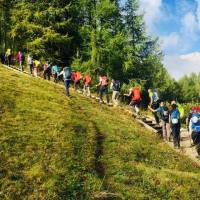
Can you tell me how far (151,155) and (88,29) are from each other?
32199 millimetres

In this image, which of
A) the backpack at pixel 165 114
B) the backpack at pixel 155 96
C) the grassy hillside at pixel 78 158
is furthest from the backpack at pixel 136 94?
the grassy hillside at pixel 78 158

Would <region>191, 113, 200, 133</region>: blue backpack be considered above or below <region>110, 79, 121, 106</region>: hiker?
below

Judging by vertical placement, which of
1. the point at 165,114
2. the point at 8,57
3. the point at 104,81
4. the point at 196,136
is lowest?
the point at 196,136

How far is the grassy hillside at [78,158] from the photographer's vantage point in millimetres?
14008

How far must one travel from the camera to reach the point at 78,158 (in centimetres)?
1634

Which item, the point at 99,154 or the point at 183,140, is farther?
the point at 183,140

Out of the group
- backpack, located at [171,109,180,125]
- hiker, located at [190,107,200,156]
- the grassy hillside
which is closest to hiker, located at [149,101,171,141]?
the grassy hillside

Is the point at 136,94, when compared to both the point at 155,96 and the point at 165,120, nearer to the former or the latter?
the point at 155,96

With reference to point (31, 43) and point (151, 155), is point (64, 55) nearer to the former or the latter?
point (31, 43)

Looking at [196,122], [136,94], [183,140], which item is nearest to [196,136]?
[196,122]

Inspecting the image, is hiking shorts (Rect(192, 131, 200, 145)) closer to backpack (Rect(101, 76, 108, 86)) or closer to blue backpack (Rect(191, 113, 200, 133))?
blue backpack (Rect(191, 113, 200, 133))

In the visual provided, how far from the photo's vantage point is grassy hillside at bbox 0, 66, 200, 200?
14.0 meters

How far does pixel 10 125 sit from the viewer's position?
60.3ft

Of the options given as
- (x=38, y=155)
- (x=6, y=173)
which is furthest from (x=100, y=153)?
(x=6, y=173)
